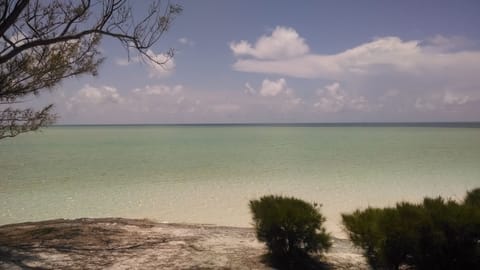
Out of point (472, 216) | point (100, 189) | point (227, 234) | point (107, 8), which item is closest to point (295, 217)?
point (472, 216)

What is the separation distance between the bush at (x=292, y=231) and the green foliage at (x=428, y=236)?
808 mm

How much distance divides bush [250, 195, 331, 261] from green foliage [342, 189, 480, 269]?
81 cm

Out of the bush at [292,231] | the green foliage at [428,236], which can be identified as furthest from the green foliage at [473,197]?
the bush at [292,231]

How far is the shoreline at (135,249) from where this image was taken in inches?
197

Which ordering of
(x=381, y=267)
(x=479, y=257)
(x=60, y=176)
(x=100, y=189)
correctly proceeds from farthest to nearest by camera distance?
(x=60, y=176)
(x=100, y=189)
(x=381, y=267)
(x=479, y=257)

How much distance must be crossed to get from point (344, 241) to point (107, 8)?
661 centimetres

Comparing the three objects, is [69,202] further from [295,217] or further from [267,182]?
[295,217]

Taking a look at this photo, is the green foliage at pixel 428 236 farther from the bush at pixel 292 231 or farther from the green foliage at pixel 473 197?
the green foliage at pixel 473 197

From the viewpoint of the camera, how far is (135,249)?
572 centimetres

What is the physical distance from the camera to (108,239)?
6.26m

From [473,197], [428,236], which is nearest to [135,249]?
[428,236]

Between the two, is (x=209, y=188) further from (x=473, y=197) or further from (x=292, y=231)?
(x=473, y=197)

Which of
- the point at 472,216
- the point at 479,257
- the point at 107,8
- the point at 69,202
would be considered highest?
the point at 107,8

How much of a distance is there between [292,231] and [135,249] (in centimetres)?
269
